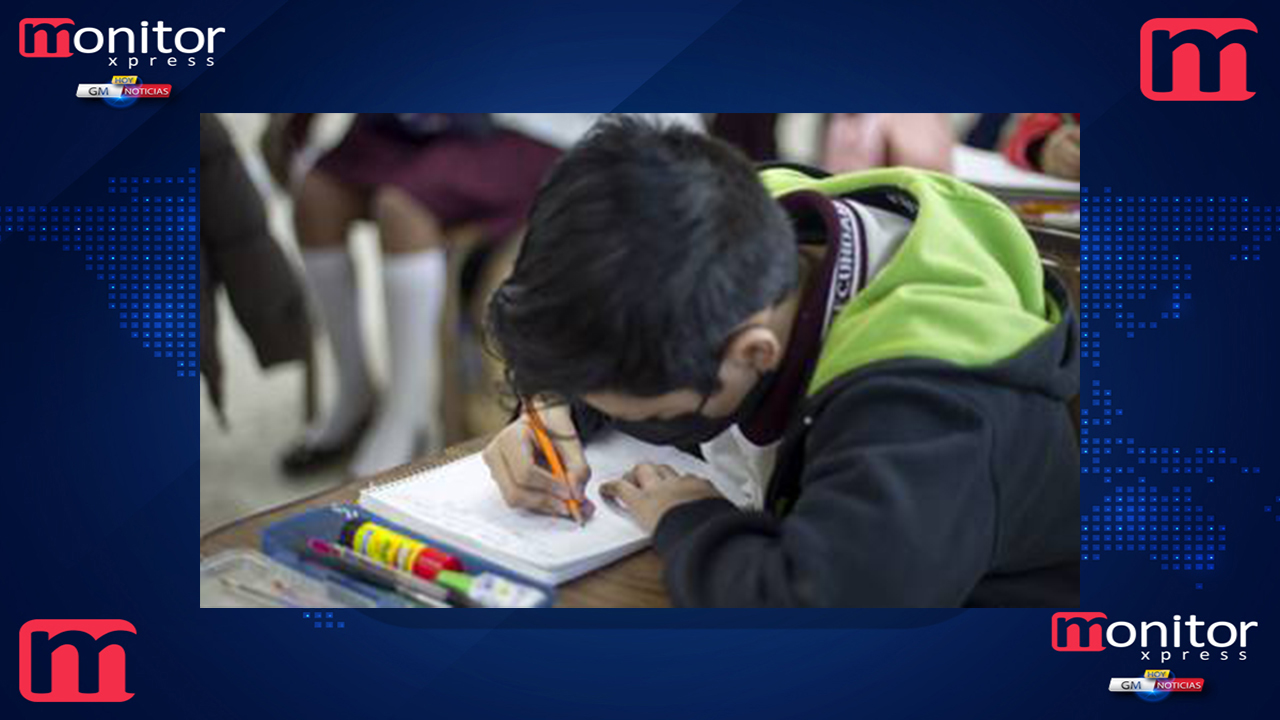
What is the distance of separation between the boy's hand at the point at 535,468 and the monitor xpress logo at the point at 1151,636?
39 centimetres

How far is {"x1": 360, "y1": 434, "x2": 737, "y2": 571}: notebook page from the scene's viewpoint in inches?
41.5

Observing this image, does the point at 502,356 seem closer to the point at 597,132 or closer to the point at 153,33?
the point at 597,132

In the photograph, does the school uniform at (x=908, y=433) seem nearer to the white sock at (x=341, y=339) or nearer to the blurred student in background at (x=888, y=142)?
the blurred student in background at (x=888, y=142)

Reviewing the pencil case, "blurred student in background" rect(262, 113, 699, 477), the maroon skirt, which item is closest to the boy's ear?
the pencil case

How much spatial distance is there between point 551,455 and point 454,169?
37.9 inches

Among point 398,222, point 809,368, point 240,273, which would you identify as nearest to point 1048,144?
point 809,368

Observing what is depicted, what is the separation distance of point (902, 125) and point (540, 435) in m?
0.48

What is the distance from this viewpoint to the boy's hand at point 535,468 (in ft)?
3.66

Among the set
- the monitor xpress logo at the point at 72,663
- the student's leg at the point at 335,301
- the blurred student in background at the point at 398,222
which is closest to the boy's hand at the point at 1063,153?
the blurred student in background at the point at 398,222

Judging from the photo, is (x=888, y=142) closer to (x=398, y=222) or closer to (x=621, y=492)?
(x=621, y=492)

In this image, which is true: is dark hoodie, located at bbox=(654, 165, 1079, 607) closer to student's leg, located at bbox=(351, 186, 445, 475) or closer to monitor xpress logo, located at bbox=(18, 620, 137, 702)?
monitor xpress logo, located at bbox=(18, 620, 137, 702)

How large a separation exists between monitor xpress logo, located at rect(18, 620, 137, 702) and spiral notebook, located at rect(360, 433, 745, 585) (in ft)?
0.78

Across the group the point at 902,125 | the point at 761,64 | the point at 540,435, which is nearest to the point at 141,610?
the point at 540,435

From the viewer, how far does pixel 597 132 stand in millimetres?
1058
